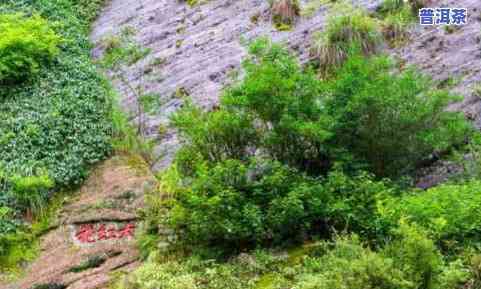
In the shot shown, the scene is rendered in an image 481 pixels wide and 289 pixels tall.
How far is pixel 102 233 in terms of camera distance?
31.2ft

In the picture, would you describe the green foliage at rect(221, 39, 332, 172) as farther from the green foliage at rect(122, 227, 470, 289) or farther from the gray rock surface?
the gray rock surface

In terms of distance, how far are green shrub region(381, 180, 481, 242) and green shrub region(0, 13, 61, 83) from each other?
8.12 m

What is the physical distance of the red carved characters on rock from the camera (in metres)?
9.30

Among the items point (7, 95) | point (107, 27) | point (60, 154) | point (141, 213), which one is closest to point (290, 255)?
point (141, 213)

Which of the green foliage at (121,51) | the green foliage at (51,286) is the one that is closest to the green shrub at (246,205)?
the green foliage at (51,286)

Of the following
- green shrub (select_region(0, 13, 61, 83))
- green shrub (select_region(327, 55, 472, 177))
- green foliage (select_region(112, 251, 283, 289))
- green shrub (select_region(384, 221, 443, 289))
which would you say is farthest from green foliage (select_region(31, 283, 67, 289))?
green shrub (select_region(0, 13, 61, 83))

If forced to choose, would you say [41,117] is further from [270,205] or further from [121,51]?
[270,205]

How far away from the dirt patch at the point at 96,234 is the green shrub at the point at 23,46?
287 centimetres

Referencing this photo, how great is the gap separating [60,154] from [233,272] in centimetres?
488

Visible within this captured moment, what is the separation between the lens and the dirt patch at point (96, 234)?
852cm

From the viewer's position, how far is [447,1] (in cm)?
1145

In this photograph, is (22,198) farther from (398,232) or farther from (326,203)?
(398,232)

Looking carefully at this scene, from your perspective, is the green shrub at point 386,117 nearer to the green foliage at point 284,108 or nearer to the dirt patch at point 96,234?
the green foliage at point 284,108

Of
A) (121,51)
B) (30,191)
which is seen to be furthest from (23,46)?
(30,191)
